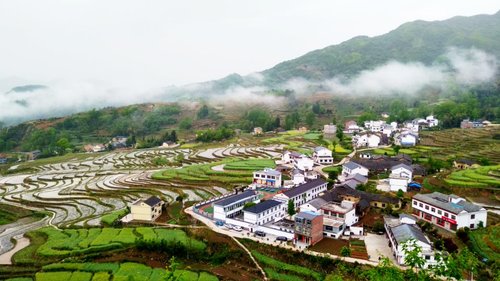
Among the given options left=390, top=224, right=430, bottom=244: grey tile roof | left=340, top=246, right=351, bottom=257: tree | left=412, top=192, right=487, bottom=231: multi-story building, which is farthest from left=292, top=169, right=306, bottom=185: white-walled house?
left=340, top=246, right=351, bottom=257: tree

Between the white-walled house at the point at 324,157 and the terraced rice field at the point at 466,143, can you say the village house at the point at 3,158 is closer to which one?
the white-walled house at the point at 324,157

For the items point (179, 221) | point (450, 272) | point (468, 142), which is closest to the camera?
point (450, 272)

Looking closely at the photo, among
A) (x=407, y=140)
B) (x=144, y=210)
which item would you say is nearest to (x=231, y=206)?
(x=144, y=210)

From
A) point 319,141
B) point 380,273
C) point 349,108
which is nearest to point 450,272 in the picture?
point 380,273

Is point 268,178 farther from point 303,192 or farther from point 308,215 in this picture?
point 308,215

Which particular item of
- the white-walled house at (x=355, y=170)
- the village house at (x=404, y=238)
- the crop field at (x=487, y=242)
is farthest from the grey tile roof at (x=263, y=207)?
the crop field at (x=487, y=242)

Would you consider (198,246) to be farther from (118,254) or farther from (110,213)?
(110,213)
